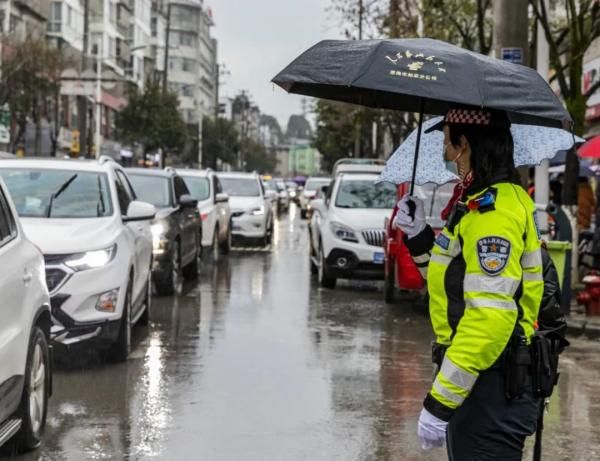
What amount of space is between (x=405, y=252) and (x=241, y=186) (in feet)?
47.1

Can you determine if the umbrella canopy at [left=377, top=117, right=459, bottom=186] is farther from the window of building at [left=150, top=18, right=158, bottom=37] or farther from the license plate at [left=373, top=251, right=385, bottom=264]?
the window of building at [left=150, top=18, right=158, bottom=37]

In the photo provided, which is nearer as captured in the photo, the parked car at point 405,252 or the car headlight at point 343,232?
the parked car at point 405,252

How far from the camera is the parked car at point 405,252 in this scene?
46.6 feet

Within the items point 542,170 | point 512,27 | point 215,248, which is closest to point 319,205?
point 542,170

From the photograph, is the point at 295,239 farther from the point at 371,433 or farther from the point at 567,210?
the point at 371,433

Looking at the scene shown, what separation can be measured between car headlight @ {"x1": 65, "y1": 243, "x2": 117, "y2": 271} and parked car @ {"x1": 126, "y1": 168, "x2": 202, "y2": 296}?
210 inches

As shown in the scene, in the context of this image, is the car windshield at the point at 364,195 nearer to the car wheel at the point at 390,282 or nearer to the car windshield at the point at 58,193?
the car wheel at the point at 390,282

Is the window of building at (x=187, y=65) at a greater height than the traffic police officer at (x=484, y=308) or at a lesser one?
greater

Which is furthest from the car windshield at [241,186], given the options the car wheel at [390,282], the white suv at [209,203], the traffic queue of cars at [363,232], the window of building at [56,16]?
the window of building at [56,16]

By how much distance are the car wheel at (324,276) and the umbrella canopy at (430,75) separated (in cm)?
1249

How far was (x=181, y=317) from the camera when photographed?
1343 cm

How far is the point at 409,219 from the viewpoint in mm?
4340

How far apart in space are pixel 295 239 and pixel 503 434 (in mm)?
28691

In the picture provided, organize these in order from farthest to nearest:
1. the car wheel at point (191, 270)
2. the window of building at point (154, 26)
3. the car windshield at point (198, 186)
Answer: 1. the window of building at point (154, 26)
2. the car windshield at point (198, 186)
3. the car wheel at point (191, 270)
